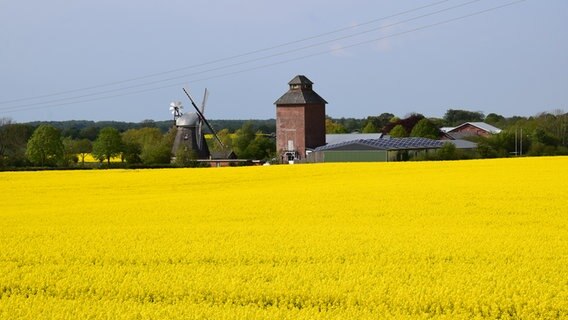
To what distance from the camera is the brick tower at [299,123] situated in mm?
99938

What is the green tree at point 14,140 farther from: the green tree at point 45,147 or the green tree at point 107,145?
the green tree at point 107,145

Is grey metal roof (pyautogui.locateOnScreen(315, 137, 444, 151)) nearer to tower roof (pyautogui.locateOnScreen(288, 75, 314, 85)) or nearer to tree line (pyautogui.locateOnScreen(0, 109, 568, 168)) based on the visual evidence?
tree line (pyautogui.locateOnScreen(0, 109, 568, 168))

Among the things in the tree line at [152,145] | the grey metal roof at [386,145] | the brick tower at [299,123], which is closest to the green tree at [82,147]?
the tree line at [152,145]

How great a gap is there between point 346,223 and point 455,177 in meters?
14.5

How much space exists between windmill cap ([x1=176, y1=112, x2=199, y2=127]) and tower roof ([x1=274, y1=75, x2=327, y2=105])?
1232cm

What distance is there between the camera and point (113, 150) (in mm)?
90375

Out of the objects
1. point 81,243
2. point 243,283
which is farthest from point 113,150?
point 243,283

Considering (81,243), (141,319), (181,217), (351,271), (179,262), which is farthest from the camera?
(181,217)

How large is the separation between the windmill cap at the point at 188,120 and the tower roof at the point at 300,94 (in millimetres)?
12318

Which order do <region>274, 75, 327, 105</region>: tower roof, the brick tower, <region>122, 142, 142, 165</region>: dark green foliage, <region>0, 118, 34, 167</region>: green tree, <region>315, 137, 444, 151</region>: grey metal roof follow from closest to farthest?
<region>315, 137, 444, 151</region>: grey metal roof
<region>0, 118, 34, 167</region>: green tree
<region>122, 142, 142, 165</region>: dark green foliage
the brick tower
<region>274, 75, 327, 105</region>: tower roof

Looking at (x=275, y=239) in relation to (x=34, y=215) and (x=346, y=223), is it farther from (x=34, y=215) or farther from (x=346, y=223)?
(x=34, y=215)

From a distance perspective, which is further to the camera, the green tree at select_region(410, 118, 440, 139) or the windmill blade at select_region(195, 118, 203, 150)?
the green tree at select_region(410, 118, 440, 139)

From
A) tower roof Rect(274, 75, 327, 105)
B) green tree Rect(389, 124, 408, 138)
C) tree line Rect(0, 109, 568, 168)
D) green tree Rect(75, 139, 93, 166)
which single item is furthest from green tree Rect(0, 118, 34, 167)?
green tree Rect(389, 124, 408, 138)

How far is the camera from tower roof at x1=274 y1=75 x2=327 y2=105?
102m
